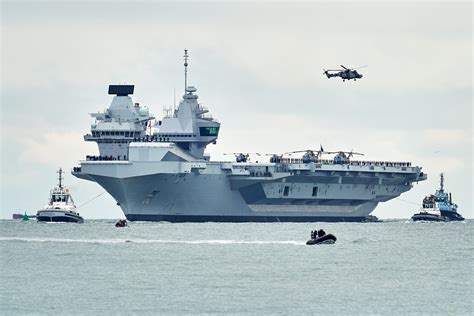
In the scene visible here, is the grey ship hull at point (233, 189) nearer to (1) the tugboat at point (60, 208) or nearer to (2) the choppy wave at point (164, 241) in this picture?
(1) the tugboat at point (60, 208)

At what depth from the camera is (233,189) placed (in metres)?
123

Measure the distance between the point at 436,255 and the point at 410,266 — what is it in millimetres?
9481

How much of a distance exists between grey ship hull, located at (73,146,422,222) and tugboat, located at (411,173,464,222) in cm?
942

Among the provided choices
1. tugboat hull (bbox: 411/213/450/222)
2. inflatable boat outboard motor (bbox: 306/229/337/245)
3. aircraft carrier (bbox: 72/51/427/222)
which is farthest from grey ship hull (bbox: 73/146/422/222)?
inflatable boat outboard motor (bbox: 306/229/337/245)

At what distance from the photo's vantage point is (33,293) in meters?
55.5

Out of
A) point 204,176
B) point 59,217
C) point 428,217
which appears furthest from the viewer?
point 428,217

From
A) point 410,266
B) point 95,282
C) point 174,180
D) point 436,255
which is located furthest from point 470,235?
point 95,282

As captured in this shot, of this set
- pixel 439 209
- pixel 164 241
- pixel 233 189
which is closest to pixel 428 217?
pixel 439 209

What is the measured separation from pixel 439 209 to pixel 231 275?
286ft

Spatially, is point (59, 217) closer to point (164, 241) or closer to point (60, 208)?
point (60, 208)

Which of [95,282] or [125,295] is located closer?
[125,295]

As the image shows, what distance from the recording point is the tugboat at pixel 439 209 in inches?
5674

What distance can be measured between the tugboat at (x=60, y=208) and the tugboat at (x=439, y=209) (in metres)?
36.8

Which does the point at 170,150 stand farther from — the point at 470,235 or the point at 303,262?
the point at 303,262
